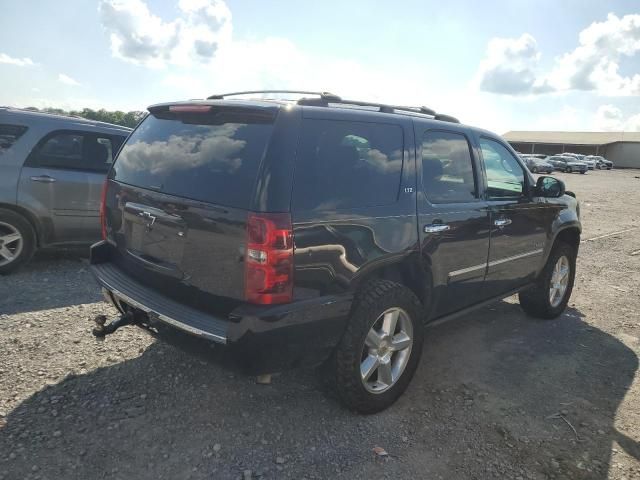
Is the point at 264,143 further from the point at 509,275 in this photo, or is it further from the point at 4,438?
the point at 509,275

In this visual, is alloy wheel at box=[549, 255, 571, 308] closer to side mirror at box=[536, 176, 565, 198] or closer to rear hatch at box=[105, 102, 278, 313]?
side mirror at box=[536, 176, 565, 198]

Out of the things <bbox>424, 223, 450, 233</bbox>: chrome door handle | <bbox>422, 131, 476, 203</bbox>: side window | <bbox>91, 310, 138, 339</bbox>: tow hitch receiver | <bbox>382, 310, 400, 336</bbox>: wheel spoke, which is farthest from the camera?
<bbox>422, 131, 476, 203</bbox>: side window

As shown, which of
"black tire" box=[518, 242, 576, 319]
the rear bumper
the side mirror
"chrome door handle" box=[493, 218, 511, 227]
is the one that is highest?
the side mirror

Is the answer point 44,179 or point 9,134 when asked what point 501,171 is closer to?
point 44,179

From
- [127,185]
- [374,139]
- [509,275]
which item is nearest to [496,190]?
[509,275]

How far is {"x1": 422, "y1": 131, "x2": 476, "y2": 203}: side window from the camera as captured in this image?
135 inches

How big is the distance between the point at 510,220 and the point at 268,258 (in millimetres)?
2551

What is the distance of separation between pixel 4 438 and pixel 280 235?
6.27 ft

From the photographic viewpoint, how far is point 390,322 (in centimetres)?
314

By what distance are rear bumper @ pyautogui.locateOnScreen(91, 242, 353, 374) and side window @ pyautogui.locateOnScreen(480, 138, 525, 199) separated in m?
1.99

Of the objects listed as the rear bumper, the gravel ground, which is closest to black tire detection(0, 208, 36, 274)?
the gravel ground

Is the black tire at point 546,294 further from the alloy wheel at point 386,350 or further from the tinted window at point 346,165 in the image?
the tinted window at point 346,165

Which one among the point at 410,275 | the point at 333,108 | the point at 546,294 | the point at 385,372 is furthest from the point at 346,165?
the point at 546,294

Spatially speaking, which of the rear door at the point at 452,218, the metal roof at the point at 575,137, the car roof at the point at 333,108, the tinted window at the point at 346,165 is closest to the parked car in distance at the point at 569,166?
the metal roof at the point at 575,137
